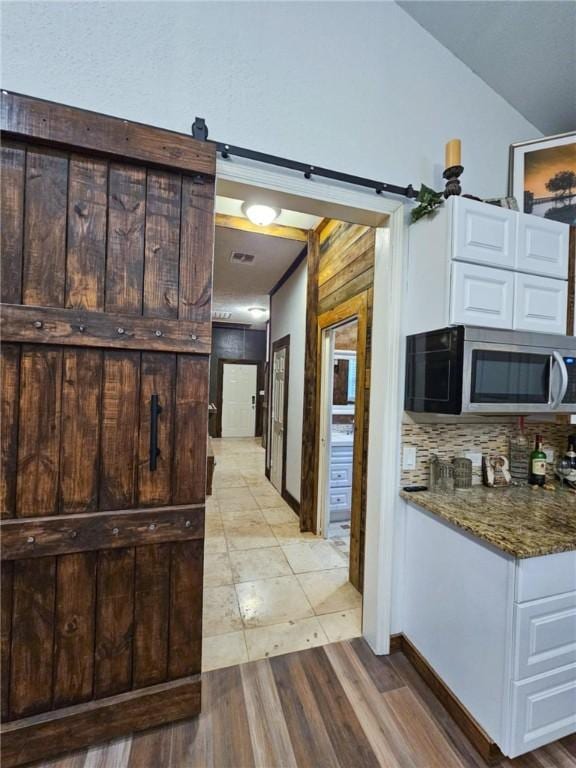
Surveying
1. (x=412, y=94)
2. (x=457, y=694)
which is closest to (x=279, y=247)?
(x=412, y=94)

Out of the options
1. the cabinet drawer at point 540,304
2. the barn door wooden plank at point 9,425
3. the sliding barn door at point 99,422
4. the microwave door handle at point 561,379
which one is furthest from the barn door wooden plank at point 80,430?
the microwave door handle at point 561,379

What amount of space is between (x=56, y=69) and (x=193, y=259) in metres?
0.81

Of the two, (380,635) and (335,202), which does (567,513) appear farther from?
(335,202)

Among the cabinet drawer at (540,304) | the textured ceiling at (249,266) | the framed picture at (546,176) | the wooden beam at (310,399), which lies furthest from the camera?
the textured ceiling at (249,266)

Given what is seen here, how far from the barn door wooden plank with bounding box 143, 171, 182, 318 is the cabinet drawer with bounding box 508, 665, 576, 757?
1.94 meters

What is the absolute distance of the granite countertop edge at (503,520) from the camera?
3.92 feet

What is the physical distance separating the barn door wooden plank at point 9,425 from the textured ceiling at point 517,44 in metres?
2.51

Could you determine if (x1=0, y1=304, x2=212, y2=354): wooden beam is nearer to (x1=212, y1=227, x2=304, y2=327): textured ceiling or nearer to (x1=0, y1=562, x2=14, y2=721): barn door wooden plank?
(x1=0, y1=562, x2=14, y2=721): barn door wooden plank

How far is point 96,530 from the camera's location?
1249 millimetres

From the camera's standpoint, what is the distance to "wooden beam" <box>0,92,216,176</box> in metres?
1.12

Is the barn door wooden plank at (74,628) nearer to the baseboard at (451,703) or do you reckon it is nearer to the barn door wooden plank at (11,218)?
the barn door wooden plank at (11,218)

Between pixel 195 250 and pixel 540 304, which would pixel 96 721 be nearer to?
pixel 195 250

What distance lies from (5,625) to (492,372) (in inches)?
84.5

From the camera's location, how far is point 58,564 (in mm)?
1220
